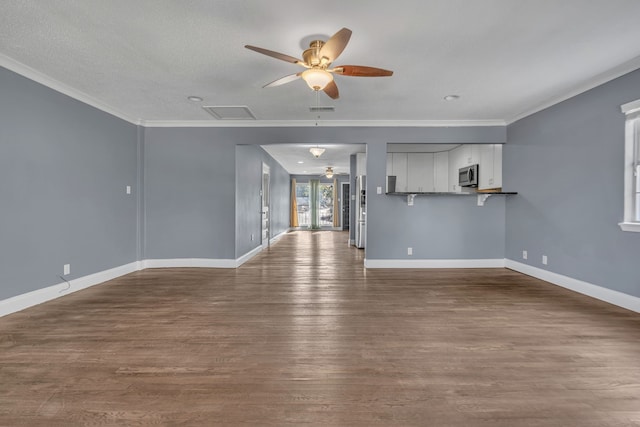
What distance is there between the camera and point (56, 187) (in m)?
3.47

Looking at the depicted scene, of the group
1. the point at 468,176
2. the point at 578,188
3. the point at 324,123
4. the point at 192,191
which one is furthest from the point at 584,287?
the point at 192,191

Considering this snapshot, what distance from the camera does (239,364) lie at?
2010mm

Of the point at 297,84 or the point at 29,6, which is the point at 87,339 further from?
the point at 297,84

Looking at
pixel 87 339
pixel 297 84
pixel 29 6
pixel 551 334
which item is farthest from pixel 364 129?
pixel 87 339

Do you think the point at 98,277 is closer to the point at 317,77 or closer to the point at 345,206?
the point at 317,77

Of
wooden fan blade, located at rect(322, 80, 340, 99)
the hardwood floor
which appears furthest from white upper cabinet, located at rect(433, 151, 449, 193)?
wooden fan blade, located at rect(322, 80, 340, 99)

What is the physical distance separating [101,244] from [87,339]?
224 cm

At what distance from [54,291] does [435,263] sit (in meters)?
5.34

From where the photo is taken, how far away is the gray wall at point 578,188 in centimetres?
321

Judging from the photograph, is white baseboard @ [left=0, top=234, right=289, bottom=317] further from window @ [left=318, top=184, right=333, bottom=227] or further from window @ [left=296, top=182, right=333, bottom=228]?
window @ [left=318, top=184, right=333, bottom=227]

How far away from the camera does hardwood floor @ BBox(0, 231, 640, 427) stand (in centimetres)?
155

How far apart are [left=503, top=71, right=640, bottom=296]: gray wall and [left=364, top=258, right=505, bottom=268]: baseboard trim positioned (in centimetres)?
39

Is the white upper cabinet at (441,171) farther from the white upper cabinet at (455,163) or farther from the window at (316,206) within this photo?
the window at (316,206)

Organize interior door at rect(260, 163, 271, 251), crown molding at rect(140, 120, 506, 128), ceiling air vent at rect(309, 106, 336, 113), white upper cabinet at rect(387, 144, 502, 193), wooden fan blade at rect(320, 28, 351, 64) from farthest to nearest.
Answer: interior door at rect(260, 163, 271, 251) < white upper cabinet at rect(387, 144, 502, 193) < crown molding at rect(140, 120, 506, 128) < ceiling air vent at rect(309, 106, 336, 113) < wooden fan blade at rect(320, 28, 351, 64)
